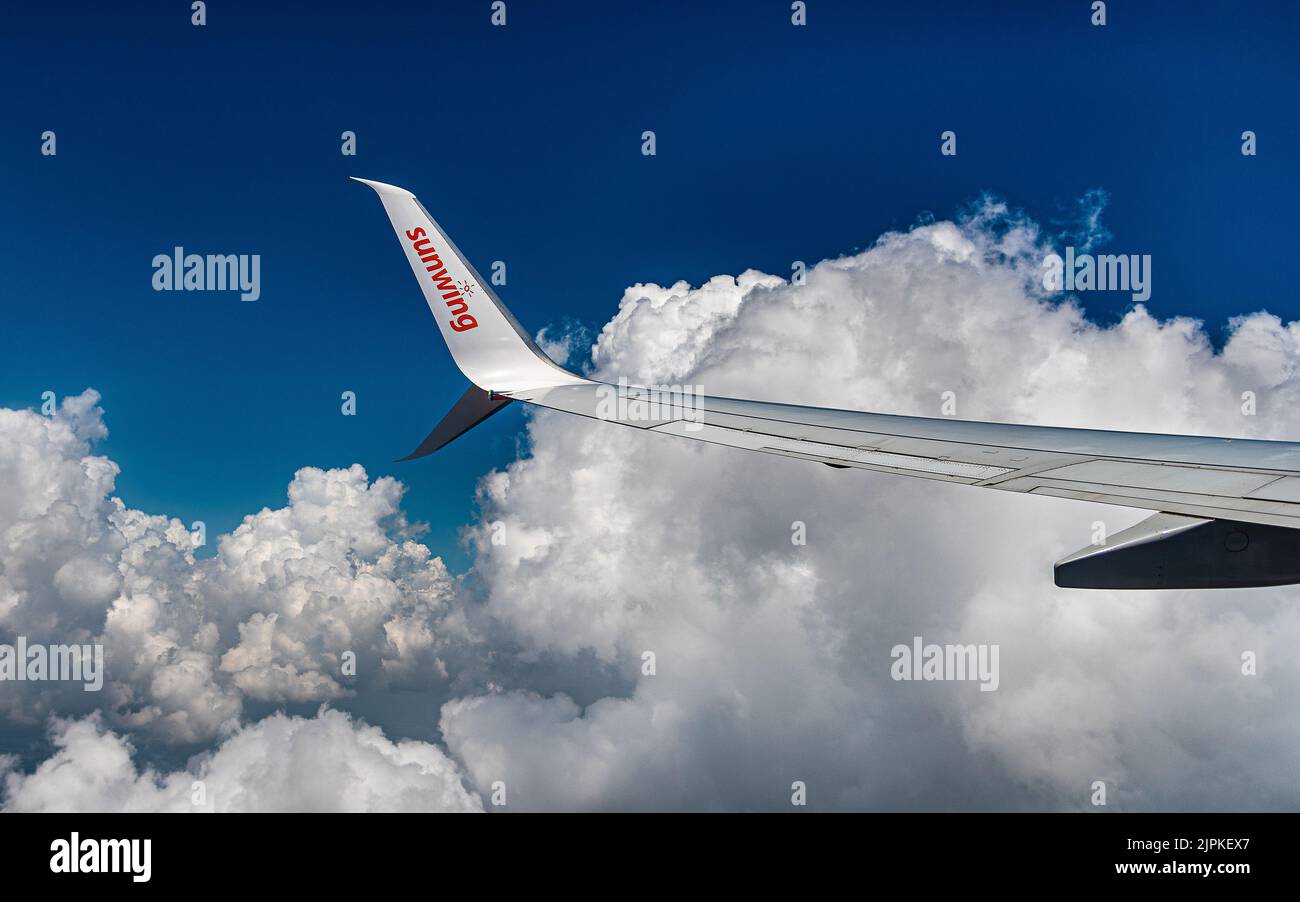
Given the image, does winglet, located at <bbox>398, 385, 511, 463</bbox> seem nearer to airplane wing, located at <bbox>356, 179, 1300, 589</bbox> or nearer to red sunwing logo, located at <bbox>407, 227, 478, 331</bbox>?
airplane wing, located at <bbox>356, 179, 1300, 589</bbox>

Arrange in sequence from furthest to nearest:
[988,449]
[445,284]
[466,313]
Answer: [466,313] → [445,284] → [988,449]

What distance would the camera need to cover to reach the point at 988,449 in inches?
235

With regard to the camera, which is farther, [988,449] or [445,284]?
[445,284]

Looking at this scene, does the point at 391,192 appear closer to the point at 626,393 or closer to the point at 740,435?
the point at 626,393

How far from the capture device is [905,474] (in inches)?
212

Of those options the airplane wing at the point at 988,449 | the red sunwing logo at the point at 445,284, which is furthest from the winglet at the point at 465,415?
the red sunwing logo at the point at 445,284

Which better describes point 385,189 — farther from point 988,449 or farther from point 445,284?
point 988,449

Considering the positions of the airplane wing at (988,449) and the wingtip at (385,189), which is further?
the wingtip at (385,189)

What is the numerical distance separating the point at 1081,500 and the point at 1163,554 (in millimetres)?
748

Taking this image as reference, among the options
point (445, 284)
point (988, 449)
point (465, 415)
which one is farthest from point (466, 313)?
point (988, 449)

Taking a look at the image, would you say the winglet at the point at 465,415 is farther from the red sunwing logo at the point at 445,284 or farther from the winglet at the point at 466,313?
the red sunwing logo at the point at 445,284

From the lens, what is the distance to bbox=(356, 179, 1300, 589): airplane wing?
459 centimetres

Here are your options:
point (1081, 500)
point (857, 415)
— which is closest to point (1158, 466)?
point (1081, 500)

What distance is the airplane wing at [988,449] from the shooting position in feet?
15.1
